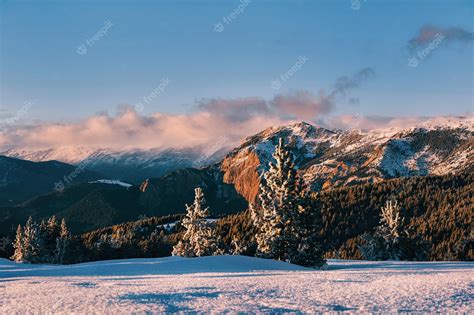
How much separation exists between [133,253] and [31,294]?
13201 centimetres

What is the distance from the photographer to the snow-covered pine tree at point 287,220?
42.8 m

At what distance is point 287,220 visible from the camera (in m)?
43.3

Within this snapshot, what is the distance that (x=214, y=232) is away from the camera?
72.1m

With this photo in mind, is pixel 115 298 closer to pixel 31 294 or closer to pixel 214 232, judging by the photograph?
pixel 31 294

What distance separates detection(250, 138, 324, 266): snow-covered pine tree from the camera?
42750 mm

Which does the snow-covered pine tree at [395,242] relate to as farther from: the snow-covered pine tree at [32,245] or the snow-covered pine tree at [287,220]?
the snow-covered pine tree at [32,245]

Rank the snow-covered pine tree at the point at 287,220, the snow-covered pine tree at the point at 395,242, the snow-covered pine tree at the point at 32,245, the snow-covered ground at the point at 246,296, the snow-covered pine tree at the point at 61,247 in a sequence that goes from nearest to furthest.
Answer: the snow-covered ground at the point at 246,296, the snow-covered pine tree at the point at 287,220, the snow-covered pine tree at the point at 395,242, the snow-covered pine tree at the point at 32,245, the snow-covered pine tree at the point at 61,247

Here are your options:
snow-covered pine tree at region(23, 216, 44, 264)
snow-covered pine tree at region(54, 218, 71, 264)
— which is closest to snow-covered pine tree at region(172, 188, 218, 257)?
snow-covered pine tree at region(23, 216, 44, 264)

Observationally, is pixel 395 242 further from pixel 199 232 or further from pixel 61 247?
pixel 61 247

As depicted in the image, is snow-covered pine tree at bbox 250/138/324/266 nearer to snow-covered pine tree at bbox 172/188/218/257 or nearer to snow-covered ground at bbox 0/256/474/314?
snow-covered ground at bbox 0/256/474/314

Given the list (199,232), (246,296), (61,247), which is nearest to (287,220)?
(246,296)

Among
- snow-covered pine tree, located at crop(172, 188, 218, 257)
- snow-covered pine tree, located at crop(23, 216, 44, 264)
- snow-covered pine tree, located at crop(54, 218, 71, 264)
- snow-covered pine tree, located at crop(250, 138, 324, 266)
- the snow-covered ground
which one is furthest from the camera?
snow-covered pine tree, located at crop(54, 218, 71, 264)

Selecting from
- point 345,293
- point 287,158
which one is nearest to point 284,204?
point 287,158

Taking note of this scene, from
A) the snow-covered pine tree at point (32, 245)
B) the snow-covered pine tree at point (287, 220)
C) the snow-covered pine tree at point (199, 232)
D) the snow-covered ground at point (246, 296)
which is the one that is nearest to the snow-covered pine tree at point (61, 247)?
the snow-covered pine tree at point (32, 245)
